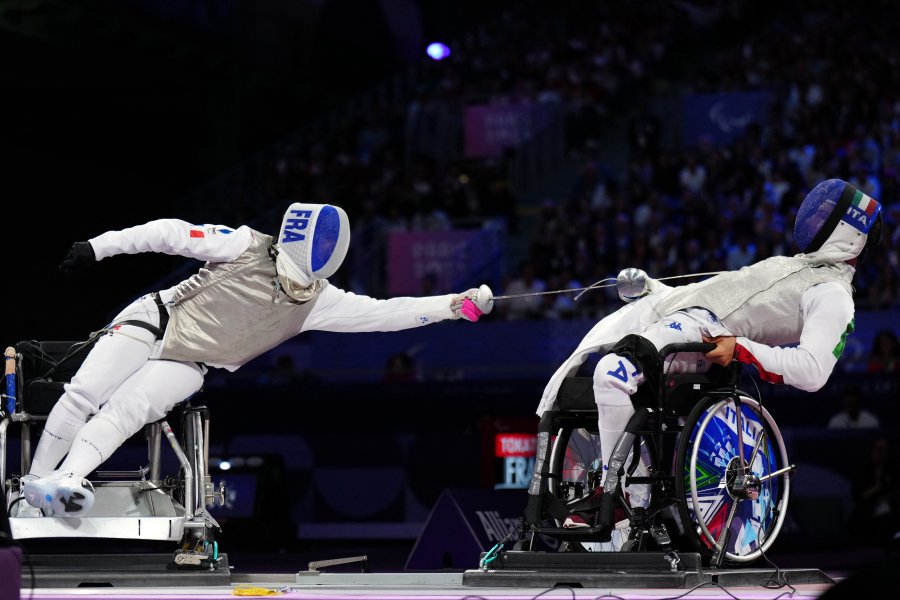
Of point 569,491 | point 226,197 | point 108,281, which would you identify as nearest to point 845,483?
point 569,491

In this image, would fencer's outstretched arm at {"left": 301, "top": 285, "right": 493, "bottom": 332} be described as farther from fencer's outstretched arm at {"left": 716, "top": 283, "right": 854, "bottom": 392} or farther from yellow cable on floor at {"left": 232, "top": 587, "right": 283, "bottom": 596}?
yellow cable on floor at {"left": 232, "top": 587, "right": 283, "bottom": 596}

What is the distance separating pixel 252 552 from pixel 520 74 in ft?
35.0

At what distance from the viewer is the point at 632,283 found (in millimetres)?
4855

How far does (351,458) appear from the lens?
30.8 feet

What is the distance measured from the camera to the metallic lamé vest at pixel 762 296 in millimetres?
4738

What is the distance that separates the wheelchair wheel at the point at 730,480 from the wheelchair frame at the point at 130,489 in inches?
71.2

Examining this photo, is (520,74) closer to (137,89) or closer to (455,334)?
(137,89)

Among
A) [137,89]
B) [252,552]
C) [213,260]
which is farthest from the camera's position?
[137,89]

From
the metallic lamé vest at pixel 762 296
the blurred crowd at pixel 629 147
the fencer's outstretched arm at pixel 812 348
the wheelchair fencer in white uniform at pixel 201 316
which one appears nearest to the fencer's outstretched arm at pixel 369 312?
the wheelchair fencer in white uniform at pixel 201 316

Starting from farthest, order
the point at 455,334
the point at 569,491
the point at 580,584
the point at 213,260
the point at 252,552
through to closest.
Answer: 1. the point at 455,334
2. the point at 252,552
3. the point at 213,260
4. the point at 569,491
5. the point at 580,584

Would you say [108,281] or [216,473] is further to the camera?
[108,281]

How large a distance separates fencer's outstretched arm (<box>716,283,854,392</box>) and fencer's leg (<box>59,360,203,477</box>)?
83.6 inches

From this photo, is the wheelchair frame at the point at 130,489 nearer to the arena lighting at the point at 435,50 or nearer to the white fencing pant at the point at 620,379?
the white fencing pant at the point at 620,379

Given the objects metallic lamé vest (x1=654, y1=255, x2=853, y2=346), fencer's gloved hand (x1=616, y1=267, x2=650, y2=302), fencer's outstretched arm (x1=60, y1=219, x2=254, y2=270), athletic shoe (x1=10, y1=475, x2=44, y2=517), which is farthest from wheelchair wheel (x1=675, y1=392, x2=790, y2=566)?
athletic shoe (x1=10, y1=475, x2=44, y2=517)
